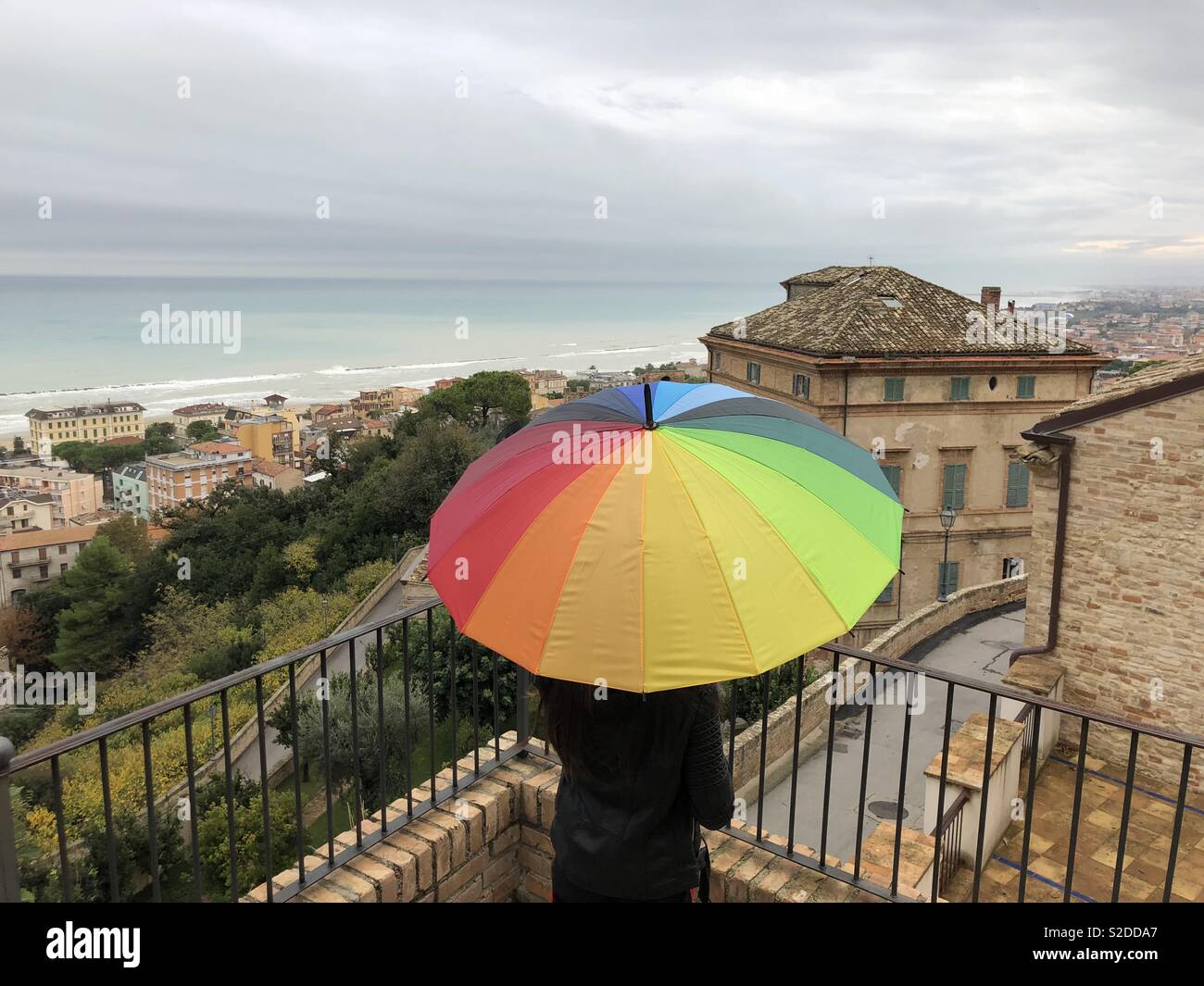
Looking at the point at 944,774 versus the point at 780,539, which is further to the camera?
the point at 944,774

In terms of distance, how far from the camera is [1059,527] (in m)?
11.8

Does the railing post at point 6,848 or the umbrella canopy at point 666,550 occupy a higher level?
the umbrella canopy at point 666,550

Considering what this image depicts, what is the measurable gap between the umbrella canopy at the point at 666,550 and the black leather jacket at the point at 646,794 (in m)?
0.33

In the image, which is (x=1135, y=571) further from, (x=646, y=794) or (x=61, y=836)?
(x=61, y=836)

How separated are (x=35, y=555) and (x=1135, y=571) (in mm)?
66850

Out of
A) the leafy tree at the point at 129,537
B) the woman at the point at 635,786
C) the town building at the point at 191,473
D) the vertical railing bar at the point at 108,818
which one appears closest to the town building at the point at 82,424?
the town building at the point at 191,473

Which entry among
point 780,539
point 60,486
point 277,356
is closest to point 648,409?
point 780,539

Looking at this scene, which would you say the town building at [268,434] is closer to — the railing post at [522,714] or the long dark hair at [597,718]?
the railing post at [522,714]

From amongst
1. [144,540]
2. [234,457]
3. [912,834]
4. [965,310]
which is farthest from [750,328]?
[234,457]

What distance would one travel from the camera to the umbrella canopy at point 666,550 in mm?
2086

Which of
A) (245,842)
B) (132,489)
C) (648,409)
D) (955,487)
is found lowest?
(132,489)

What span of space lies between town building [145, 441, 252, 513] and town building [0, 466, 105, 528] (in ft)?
19.7
